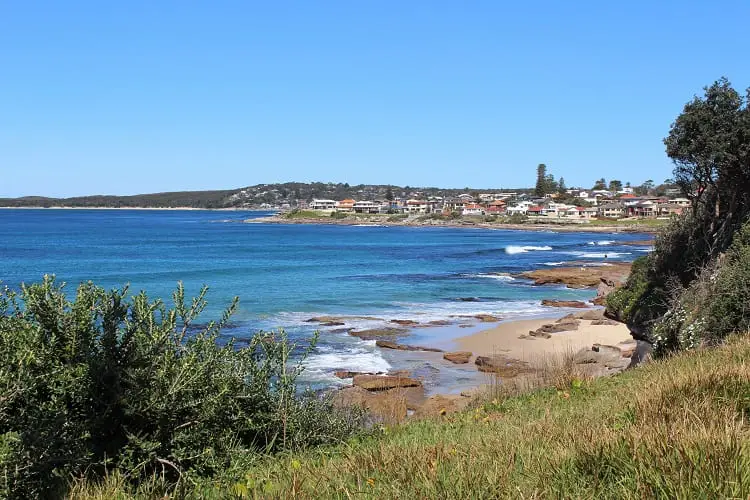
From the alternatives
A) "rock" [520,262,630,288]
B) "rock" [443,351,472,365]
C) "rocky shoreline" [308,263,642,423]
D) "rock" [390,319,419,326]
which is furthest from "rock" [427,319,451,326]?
"rock" [520,262,630,288]

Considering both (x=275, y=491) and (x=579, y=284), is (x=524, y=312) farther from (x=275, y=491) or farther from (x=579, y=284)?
(x=275, y=491)

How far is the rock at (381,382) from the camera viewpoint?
18.1 metres

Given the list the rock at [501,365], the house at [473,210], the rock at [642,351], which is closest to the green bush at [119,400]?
the rock at [642,351]

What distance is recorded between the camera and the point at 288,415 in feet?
24.3

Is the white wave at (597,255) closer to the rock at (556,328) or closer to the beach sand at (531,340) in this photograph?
the rock at (556,328)

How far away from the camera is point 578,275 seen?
48.9 metres

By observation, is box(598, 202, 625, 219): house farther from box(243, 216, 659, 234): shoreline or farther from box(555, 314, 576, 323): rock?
box(555, 314, 576, 323): rock

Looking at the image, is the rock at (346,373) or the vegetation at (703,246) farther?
the rock at (346,373)

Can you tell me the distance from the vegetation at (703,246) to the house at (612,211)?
487ft

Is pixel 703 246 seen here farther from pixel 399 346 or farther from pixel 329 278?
pixel 329 278

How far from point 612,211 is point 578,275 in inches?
4905

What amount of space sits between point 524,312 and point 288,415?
27507 mm

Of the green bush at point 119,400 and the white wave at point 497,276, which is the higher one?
the green bush at point 119,400

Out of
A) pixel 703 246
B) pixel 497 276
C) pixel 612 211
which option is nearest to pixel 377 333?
pixel 703 246
